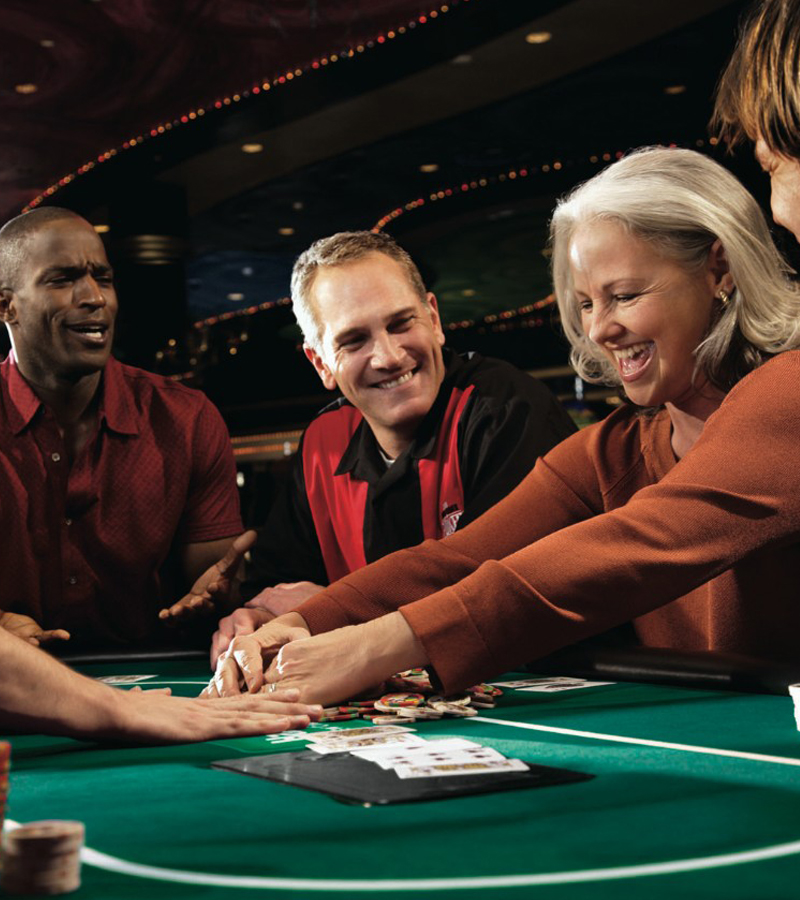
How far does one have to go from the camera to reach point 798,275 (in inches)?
93.4

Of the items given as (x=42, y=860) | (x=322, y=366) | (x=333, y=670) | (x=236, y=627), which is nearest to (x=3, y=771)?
(x=42, y=860)

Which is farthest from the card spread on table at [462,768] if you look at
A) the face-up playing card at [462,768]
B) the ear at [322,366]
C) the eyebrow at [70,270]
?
the eyebrow at [70,270]

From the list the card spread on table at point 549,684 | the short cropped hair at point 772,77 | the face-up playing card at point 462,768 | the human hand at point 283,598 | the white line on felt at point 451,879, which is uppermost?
the short cropped hair at point 772,77

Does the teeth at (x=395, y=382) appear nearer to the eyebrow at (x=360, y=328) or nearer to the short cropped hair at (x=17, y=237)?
the eyebrow at (x=360, y=328)

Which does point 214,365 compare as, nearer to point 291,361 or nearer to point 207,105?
point 291,361

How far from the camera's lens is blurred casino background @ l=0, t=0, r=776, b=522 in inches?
231

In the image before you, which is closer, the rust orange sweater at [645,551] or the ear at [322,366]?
the rust orange sweater at [645,551]

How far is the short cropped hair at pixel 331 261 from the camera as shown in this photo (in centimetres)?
310

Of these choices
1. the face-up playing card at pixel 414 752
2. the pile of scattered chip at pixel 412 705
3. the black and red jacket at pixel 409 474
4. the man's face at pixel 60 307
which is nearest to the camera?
the face-up playing card at pixel 414 752

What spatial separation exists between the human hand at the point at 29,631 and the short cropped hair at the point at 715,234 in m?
1.49

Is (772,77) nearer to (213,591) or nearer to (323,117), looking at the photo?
(213,591)

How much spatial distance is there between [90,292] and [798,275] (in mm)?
2203

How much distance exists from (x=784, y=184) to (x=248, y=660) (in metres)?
1.18

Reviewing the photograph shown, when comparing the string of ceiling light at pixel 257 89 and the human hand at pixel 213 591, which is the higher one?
the string of ceiling light at pixel 257 89
